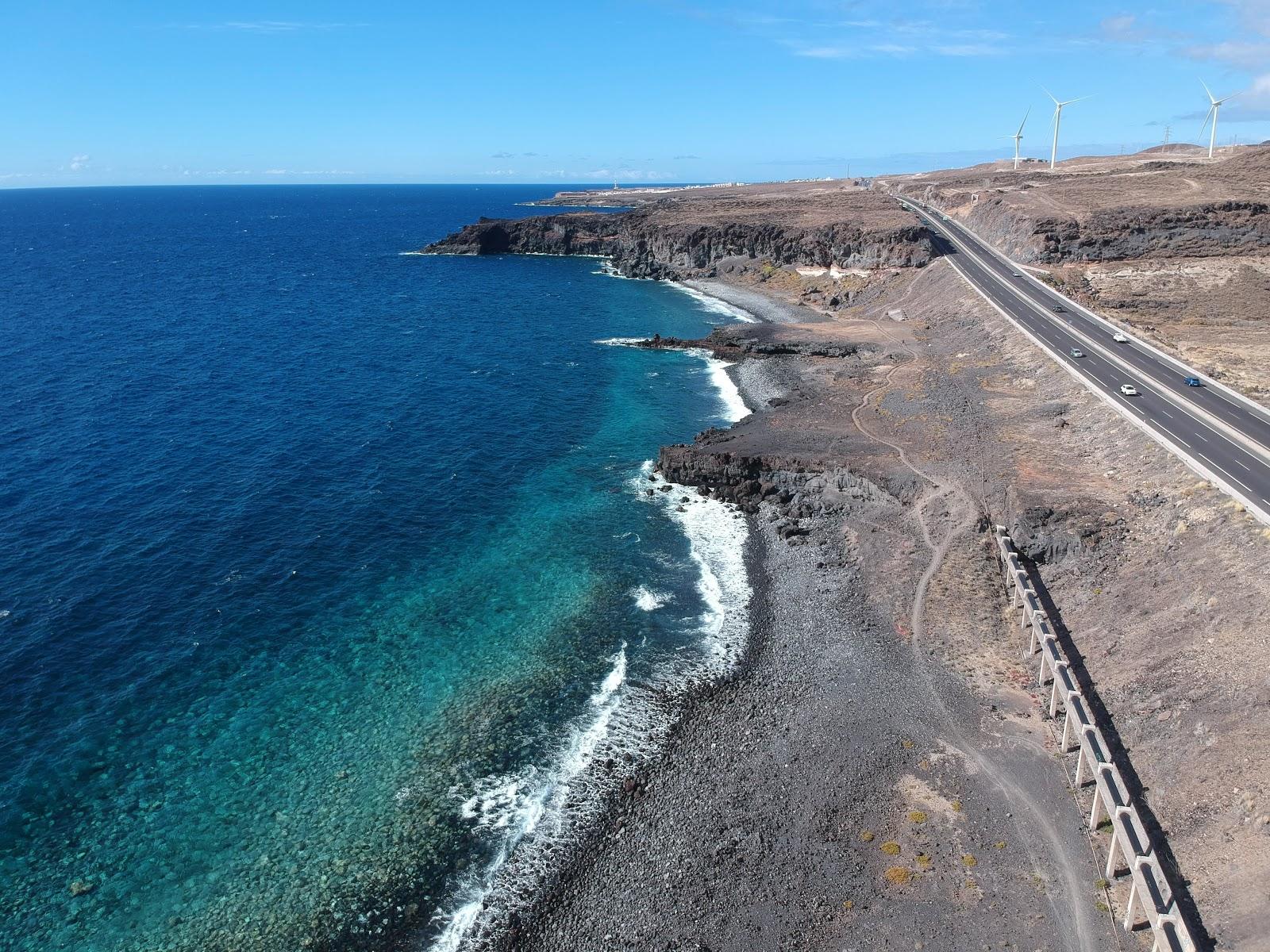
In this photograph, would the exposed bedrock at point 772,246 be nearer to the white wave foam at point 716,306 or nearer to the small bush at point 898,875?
the white wave foam at point 716,306

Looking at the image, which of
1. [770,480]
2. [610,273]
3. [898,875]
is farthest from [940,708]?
[610,273]

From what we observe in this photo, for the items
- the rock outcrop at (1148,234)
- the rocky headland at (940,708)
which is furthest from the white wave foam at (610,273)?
the rocky headland at (940,708)

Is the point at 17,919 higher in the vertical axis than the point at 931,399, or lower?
lower

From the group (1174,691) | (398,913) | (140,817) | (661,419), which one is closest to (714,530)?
(661,419)

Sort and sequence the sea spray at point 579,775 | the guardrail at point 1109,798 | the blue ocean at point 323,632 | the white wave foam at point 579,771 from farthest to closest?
the blue ocean at point 323,632 → the white wave foam at point 579,771 → the sea spray at point 579,775 → the guardrail at point 1109,798

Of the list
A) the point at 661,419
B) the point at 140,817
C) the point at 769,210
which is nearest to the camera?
the point at 140,817

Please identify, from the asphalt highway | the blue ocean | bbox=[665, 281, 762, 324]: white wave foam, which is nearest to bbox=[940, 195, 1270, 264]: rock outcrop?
the asphalt highway

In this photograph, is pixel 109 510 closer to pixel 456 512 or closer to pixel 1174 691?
pixel 456 512
